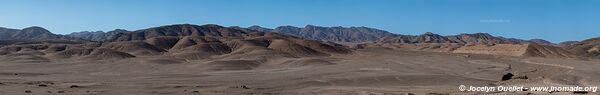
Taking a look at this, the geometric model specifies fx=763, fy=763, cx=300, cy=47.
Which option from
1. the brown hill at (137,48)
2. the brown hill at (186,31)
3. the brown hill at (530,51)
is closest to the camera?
the brown hill at (137,48)

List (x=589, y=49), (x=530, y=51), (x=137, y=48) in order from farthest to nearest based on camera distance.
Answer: (x=589, y=49) → (x=530, y=51) → (x=137, y=48)

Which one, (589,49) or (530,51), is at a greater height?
(530,51)

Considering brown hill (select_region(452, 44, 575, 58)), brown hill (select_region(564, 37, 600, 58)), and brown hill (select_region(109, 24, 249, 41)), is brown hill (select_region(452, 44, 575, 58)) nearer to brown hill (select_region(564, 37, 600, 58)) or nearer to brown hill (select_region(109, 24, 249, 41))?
brown hill (select_region(564, 37, 600, 58))

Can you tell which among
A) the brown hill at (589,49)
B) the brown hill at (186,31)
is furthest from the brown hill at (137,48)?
the brown hill at (589,49)

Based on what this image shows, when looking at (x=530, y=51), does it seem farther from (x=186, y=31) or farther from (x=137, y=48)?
(x=186, y=31)

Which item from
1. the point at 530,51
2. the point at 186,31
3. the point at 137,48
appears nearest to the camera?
the point at 137,48

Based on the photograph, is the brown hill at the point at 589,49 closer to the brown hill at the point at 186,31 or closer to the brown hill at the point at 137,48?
the brown hill at the point at 137,48

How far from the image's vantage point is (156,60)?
82.0m

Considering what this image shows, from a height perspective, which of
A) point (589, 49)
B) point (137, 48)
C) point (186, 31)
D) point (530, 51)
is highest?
point (186, 31)

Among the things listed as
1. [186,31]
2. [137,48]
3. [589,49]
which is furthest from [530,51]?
[186,31]

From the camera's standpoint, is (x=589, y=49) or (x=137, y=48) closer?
(x=137, y=48)

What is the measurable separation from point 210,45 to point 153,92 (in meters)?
74.1

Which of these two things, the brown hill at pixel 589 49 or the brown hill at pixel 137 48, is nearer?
the brown hill at pixel 137 48

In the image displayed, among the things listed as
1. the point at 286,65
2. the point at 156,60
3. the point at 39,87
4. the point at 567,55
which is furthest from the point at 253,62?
the point at 567,55
